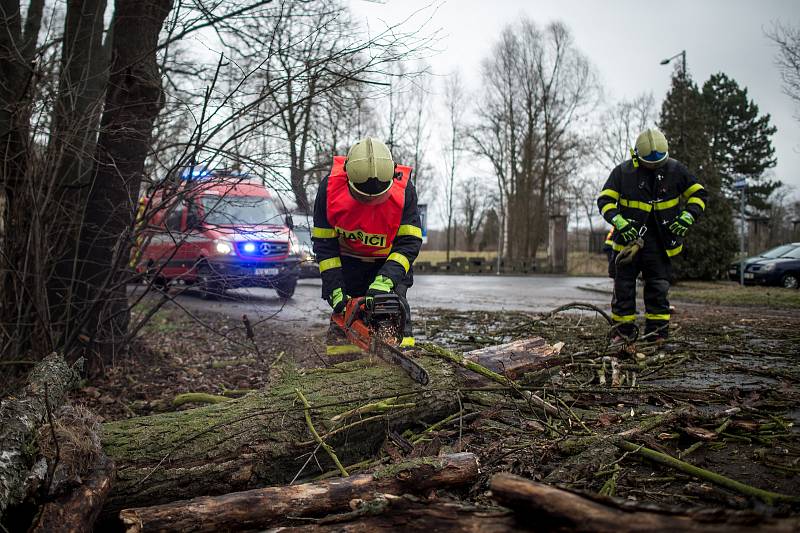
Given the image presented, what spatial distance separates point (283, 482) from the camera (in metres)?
2.64

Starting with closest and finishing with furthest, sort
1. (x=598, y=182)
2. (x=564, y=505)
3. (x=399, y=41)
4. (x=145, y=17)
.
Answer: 1. (x=564, y=505)
2. (x=399, y=41)
3. (x=145, y=17)
4. (x=598, y=182)

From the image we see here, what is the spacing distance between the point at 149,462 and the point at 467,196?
1801 inches

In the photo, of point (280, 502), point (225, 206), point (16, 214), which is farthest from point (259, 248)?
point (280, 502)

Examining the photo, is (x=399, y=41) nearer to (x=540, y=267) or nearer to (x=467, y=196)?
(x=540, y=267)

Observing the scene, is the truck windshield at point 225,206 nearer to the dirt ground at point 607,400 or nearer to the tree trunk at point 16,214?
the tree trunk at point 16,214

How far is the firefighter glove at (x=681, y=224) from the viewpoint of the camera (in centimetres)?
542

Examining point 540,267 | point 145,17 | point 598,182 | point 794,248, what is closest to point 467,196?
point 598,182

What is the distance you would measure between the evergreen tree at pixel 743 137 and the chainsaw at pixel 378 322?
44.7 m

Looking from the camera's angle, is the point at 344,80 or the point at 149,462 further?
the point at 344,80

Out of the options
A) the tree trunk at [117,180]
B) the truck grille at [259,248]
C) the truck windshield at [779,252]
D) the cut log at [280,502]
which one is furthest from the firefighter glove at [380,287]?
the truck windshield at [779,252]

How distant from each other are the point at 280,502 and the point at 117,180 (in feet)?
13.0

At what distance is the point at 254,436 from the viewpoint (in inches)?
103

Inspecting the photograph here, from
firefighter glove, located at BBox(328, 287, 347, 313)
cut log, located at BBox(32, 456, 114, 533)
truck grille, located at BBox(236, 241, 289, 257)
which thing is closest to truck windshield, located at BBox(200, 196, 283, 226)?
firefighter glove, located at BBox(328, 287, 347, 313)

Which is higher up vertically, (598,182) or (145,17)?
(598,182)
